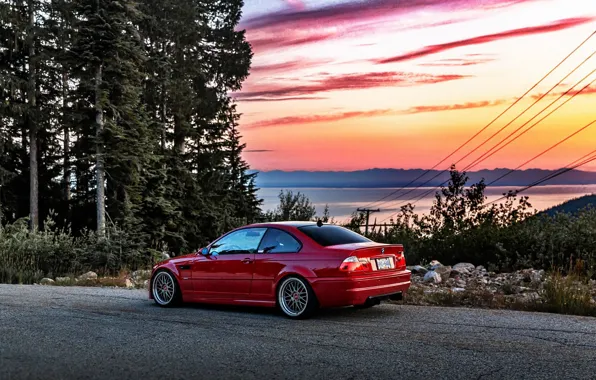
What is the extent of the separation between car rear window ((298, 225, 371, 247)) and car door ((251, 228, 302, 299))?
0.92ft

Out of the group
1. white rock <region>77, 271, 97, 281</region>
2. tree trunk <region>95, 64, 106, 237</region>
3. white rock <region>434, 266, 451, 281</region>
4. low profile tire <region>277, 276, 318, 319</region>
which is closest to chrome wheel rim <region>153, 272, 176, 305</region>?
Answer: low profile tire <region>277, 276, 318, 319</region>

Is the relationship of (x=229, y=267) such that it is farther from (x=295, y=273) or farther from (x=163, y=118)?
(x=163, y=118)

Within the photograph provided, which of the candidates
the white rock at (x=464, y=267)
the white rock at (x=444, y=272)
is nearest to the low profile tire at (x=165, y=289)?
the white rock at (x=444, y=272)

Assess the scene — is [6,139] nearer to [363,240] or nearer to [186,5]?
[186,5]

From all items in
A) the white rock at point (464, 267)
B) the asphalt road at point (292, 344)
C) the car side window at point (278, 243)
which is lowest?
the asphalt road at point (292, 344)

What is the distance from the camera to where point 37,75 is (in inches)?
1491

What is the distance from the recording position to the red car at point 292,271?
9789mm

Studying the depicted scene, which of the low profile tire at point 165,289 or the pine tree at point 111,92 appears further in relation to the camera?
the pine tree at point 111,92

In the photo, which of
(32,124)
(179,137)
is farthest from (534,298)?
(179,137)

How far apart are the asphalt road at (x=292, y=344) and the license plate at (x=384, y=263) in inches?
30.7

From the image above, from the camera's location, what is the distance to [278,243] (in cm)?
1066

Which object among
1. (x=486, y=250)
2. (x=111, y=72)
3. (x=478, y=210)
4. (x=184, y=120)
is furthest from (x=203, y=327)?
(x=184, y=120)

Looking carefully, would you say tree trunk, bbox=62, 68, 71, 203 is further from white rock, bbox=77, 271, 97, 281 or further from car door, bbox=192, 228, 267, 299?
car door, bbox=192, 228, 267, 299

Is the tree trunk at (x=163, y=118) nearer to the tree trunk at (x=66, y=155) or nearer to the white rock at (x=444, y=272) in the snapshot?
the tree trunk at (x=66, y=155)
